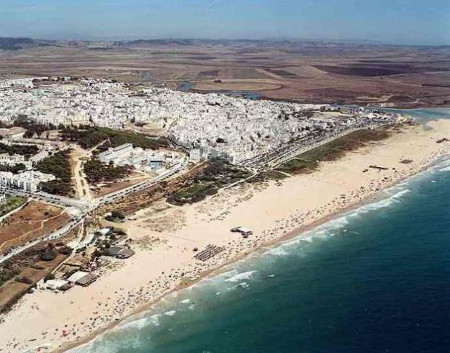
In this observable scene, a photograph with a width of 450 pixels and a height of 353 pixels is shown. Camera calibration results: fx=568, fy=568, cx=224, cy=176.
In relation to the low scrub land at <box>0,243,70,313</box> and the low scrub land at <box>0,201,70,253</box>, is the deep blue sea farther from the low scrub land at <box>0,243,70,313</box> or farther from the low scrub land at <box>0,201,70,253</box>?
the low scrub land at <box>0,201,70,253</box>

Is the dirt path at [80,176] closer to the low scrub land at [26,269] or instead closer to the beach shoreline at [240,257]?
the low scrub land at [26,269]

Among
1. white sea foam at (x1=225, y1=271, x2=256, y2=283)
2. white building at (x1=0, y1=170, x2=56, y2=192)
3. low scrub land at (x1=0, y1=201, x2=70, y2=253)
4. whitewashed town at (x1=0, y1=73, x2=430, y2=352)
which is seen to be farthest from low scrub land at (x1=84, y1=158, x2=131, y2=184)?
white sea foam at (x1=225, y1=271, x2=256, y2=283)

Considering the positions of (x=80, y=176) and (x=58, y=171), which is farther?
(x=80, y=176)

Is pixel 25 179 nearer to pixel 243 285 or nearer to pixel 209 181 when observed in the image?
pixel 209 181

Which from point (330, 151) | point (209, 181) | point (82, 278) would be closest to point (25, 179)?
point (209, 181)

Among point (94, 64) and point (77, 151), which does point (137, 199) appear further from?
point (94, 64)

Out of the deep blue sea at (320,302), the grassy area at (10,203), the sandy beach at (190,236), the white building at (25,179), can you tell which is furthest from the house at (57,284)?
the white building at (25,179)
